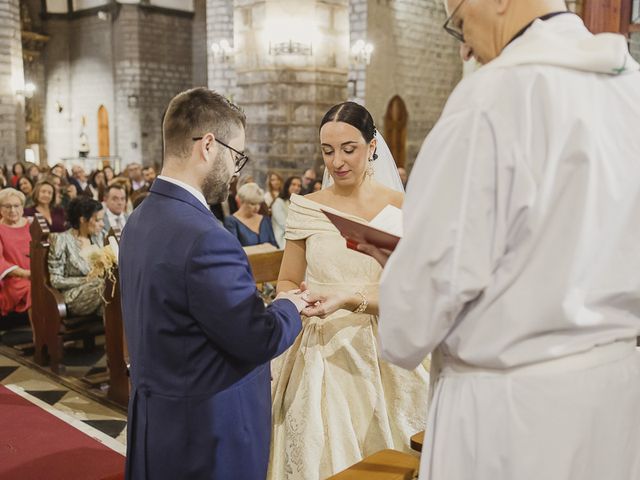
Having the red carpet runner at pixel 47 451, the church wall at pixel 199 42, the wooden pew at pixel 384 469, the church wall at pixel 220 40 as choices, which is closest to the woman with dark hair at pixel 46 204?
the red carpet runner at pixel 47 451

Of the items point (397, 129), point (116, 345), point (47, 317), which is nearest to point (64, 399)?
point (116, 345)

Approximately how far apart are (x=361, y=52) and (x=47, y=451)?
11.2 meters

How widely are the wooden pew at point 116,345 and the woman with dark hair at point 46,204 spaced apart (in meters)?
3.05

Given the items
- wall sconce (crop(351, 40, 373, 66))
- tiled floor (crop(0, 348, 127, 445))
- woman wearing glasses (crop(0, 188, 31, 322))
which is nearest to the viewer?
tiled floor (crop(0, 348, 127, 445))

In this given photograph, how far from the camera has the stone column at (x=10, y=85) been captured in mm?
16875

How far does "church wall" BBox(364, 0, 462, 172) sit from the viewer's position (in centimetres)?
1434

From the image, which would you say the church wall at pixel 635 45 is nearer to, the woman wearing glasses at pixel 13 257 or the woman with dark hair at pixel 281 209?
the woman with dark hair at pixel 281 209

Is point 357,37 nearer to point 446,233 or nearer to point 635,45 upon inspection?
point 635,45

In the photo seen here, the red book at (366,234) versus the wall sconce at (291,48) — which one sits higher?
the wall sconce at (291,48)

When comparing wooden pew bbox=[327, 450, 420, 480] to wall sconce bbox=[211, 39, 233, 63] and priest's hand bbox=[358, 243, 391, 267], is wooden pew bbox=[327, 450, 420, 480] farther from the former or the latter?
wall sconce bbox=[211, 39, 233, 63]

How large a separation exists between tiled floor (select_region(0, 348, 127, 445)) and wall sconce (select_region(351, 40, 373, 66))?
980 centimetres

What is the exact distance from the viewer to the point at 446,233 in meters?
1.20

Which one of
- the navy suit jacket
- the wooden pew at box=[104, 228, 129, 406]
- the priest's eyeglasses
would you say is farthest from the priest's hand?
the wooden pew at box=[104, 228, 129, 406]

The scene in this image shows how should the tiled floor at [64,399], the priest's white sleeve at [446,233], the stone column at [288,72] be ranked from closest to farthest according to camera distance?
1. the priest's white sleeve at [446,233]
2. the tiled floor at [64,399]
3. the stone column at [288,72]
